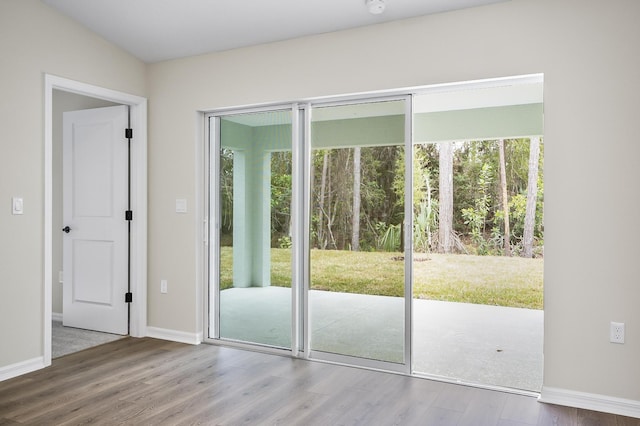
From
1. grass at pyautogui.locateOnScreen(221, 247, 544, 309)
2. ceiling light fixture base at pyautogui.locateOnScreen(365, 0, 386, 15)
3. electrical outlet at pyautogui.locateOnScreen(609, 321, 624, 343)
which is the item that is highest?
ceiling light fixture base at pyautogui.locateOnScreen(365, 0, 386, 15)

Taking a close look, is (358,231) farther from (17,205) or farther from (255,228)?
(17,205)

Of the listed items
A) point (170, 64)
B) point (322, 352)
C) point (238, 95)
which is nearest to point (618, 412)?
point (322, 352)

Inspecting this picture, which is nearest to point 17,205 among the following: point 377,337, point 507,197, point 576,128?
point 377,337

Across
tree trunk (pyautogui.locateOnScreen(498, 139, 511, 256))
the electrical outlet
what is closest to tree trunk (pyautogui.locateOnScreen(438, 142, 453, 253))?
tree trunk (pyautogui.locateOnScreen(498, 139, 511, 256))

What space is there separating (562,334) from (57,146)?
4.96 meters

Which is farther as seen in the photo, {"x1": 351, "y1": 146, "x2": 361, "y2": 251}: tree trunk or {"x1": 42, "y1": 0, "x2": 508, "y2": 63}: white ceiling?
{"x1": 351, "y1": 146, "x2": 361, "y2": 251}: tree trunk

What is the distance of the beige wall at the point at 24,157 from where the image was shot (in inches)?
133

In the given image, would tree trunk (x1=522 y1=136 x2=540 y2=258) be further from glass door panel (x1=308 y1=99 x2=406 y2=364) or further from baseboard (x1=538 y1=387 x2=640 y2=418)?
baseboard (x1=538 y1=387 x2=640 y2=418)

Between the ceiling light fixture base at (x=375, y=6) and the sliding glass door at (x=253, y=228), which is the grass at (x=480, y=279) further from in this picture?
the ceiling light fixture base at (x=375, y=6)

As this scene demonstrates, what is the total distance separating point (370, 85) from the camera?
11.7 feet

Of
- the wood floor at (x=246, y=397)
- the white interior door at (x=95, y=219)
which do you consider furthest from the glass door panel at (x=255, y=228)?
the white interior door at (x=95, y=219)

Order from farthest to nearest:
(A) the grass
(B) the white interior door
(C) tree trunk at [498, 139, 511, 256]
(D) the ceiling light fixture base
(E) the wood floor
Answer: (C) tree trunk at [498, 139, 511, 256], (A) the grass, (B) the white interior door, (D) the ceiling light fixture base, (E) the wood floor

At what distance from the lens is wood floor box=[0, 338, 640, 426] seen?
9.01 ft

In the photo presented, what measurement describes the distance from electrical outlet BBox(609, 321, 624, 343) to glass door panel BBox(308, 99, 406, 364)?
1304 mm
